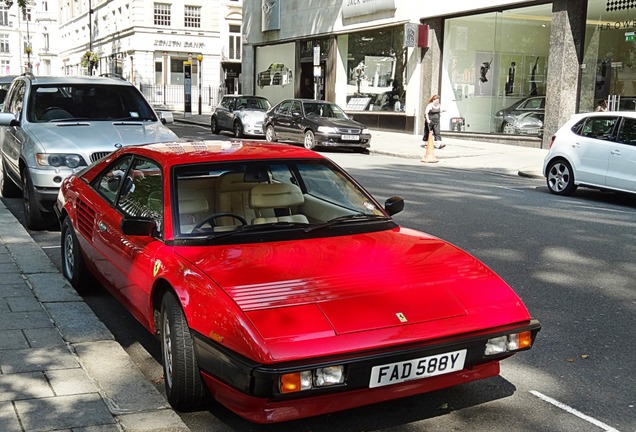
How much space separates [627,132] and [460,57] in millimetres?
14460

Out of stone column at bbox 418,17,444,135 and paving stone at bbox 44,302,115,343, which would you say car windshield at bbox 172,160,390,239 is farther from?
stone column at bbox 418,17,444,135

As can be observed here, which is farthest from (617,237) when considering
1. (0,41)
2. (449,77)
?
(0,41)

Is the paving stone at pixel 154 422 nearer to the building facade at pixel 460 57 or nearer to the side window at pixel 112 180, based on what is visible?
the side window at pixel 112 180

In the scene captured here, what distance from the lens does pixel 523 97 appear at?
23094 mm

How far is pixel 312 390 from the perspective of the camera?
10.3 feet

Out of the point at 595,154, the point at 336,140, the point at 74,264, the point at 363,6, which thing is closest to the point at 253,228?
the point at 74,264

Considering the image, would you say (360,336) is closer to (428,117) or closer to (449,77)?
(428,117)

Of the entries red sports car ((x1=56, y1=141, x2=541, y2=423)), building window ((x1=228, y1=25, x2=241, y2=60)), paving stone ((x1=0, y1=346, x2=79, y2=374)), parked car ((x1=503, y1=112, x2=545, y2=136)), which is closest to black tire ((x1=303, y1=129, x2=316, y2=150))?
parked car ((x1=503, y1=112, x2=545, y2=136))

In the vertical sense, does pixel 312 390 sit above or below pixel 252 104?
below

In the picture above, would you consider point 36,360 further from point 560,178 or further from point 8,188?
point 560,178

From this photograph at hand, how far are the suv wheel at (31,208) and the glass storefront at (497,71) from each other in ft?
56.0

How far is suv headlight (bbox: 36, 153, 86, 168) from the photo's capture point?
26.3ft

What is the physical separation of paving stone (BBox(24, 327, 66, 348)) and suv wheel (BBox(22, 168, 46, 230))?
3.80 metres

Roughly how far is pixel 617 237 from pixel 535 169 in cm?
812
